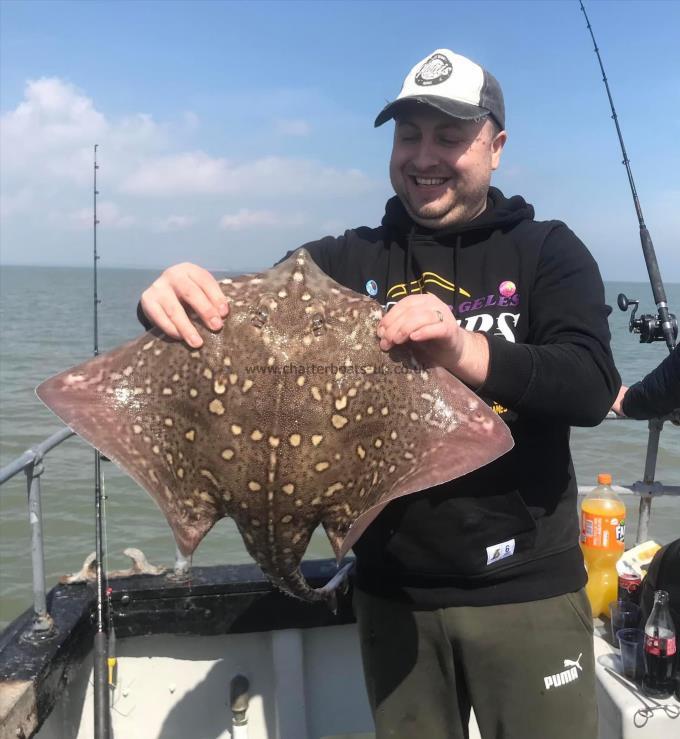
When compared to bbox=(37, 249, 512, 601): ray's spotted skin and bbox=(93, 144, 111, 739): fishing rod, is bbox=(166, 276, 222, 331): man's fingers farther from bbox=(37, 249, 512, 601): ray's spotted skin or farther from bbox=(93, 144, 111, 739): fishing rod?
bbox=(93, 144, 111, 739): fishing rod

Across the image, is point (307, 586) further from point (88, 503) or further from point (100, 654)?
point (88, 503)

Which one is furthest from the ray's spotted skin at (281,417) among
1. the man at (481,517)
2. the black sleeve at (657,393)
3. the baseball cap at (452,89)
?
the black sleeve at (657,393)

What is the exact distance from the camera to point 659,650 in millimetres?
3498

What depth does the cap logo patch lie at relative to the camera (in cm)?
262

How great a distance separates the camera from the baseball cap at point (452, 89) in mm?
2561

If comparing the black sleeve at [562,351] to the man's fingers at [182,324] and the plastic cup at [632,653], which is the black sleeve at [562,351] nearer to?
the man's fingers at [182,324]

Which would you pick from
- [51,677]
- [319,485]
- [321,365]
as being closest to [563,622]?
[319,485]

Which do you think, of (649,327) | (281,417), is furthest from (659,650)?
(649,327)

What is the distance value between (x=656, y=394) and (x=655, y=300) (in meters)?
1.99

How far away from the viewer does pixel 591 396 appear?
7.48 feet

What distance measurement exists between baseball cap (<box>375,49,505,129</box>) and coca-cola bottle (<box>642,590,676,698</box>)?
8.80ft

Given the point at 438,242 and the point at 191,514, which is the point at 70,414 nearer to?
the point at 191,514

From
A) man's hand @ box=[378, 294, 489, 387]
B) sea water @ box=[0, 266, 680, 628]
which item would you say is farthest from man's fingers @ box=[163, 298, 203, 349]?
sea water @ box=[0, 266, 680, 628]

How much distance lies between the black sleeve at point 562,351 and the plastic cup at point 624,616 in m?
2.26
